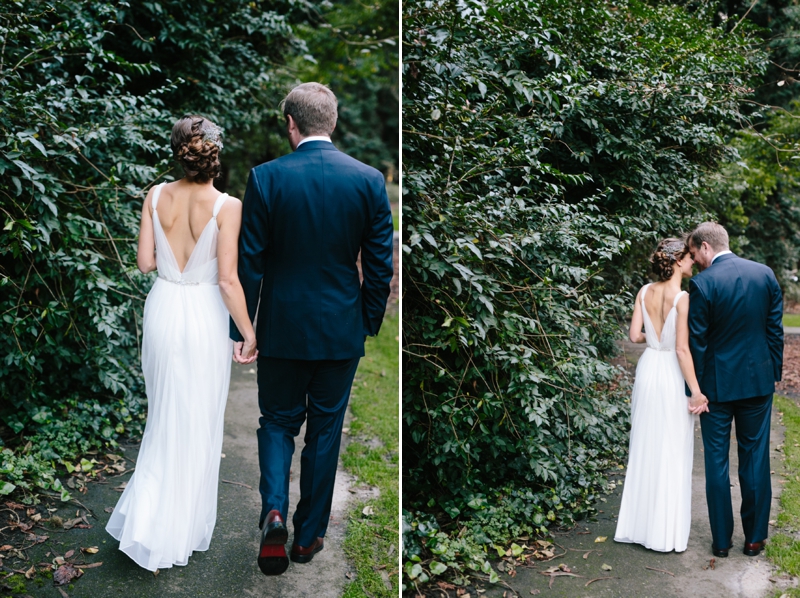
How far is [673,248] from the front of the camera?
3.43 m

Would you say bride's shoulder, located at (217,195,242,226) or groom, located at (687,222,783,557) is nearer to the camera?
bride's shoulder, located at (217,195,242,226)

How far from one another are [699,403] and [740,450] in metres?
0.32

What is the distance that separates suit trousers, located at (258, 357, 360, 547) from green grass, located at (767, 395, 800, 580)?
191 centimetres

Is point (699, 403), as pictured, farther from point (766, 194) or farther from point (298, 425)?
point (766, 194)

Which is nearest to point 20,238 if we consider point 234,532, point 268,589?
point 234,532

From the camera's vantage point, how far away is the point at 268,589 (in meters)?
2.84

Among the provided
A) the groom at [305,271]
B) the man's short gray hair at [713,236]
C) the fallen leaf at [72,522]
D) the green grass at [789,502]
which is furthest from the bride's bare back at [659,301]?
the fallen leaf at [72,522]

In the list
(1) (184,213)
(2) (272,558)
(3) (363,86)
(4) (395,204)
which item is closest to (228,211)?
(1) (184,213)

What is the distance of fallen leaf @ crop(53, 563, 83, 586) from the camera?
2.75 meters

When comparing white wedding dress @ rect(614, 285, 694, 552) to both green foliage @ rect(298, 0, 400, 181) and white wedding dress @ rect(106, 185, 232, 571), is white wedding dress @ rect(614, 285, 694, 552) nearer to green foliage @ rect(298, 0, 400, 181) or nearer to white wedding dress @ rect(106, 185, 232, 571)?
white wedding dress @ rect(106, 185, 232, 571)

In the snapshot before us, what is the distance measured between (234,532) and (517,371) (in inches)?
65.5

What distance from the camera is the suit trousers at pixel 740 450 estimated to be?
3.18m

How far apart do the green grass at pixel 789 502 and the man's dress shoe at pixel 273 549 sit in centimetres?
196

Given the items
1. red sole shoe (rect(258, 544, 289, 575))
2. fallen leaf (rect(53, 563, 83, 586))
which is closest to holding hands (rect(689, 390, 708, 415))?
red sole shoe (rect(258, 544, 289, 575))
